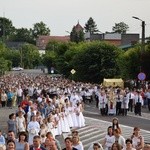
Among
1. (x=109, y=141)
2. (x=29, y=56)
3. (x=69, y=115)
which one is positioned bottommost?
(x=69, y=115)

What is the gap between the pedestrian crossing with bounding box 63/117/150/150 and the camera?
78.1 feet

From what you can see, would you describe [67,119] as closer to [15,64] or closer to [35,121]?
[35,121]

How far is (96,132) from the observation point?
2645 centimetres

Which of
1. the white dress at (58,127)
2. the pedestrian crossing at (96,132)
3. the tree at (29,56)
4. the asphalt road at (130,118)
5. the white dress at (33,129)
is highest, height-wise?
the tree at (29,56)

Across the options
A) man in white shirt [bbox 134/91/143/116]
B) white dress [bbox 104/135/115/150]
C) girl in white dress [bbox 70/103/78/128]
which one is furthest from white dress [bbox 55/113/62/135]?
man in white shirt [bbox 134/91/143/116]

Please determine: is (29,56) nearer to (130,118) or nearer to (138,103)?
(138,103)

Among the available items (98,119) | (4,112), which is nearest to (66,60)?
(4,112)

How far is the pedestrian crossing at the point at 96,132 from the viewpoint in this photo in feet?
78.1

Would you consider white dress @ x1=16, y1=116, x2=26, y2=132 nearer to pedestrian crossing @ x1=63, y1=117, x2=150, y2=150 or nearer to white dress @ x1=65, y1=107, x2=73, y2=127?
pedestrian crossing @ x1=63, y1=117, x2=150, y2=150

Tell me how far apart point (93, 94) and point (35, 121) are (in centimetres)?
2495

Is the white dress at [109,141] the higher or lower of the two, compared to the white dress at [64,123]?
higher

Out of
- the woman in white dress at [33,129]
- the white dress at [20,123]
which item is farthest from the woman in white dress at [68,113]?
the woman in white dress at [33,129]

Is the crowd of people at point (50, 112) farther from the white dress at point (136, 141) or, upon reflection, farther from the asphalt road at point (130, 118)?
the asphalt road at point (130, 118)

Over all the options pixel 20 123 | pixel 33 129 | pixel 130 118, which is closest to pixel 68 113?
pixel 20 123
